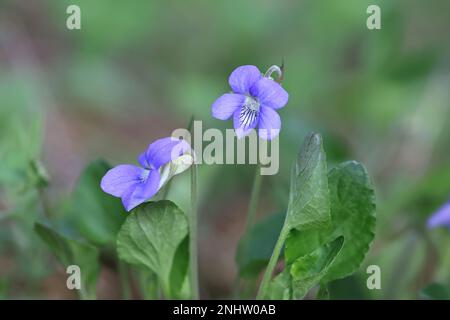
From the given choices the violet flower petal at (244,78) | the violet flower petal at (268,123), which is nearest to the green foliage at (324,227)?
the violet flower petal at (268,123)

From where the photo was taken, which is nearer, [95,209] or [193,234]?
[193,234]

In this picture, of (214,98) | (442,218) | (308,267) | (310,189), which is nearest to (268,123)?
(310,189)

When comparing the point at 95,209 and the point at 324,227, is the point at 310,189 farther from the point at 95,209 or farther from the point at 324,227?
the point at 95,209

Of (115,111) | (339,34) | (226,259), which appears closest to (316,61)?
(339,34)

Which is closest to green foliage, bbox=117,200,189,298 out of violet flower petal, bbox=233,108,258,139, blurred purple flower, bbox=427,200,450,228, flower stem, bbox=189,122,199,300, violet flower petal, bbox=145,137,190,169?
flower stem, bbox=189,122,199,300

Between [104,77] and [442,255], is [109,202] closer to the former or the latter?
[442,255]

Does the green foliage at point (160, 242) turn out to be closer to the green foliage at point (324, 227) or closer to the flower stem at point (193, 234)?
the flower stem at point (193, 234)

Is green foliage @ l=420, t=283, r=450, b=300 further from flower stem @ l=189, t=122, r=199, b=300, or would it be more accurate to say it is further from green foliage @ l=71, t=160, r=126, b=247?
green foliage @ l=71, t=160, r=126, b=247
